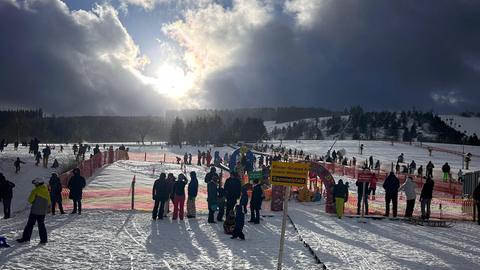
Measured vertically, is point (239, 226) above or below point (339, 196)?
below

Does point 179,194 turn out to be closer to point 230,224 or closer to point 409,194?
point 230,224

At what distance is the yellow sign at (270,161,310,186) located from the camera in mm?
8531

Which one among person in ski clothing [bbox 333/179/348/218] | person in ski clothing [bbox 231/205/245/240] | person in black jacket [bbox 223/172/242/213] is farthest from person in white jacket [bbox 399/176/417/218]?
person in ski clothing [bbox 231/205/245/240]

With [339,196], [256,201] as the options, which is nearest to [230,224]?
[256,201]

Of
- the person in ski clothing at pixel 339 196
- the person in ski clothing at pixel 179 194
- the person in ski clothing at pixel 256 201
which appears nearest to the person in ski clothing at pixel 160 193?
the person in ski clothing at pixel 179 194

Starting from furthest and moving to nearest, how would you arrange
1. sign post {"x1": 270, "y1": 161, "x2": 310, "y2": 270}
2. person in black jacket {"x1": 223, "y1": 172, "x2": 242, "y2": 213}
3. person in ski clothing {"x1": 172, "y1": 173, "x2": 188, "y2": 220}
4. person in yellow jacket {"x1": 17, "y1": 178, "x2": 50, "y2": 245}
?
person in ski clothing {"x1": 172, "y1": 173, "x2": 188, "y2": 220}, person in black jacket {"x1": 223, "y1": 172, "x2": 242, "y2": 213}, person in yellow jacket {"x1": 17, "y1": 178, "x2": 50, "y2": 245}, sign post {"x1": 270, "y1": 161, "x2": 310, "y2": 270}

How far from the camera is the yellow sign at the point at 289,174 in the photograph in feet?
28.0

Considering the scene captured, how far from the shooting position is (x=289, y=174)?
337 inches

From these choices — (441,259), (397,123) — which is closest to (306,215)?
(441,259)

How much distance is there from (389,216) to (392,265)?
772cm

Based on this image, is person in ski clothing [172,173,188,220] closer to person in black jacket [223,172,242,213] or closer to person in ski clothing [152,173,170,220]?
person in ski clothing [152,173,170,220]

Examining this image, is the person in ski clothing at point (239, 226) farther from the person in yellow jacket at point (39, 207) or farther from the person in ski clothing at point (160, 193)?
the person in yellow jacket at point (39, 207)

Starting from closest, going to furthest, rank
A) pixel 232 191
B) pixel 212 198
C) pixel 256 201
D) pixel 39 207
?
1. pixel 39 207
2. pixel 232 191
3. pixel 212 198
4. pixel 256 201

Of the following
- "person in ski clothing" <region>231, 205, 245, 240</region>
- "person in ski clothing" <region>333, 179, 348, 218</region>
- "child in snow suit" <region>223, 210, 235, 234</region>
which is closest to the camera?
"person in ski clothing" <region>231, 205, 245, 240</region>
